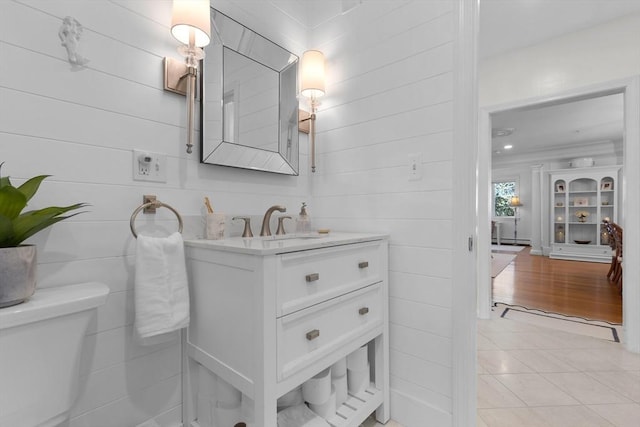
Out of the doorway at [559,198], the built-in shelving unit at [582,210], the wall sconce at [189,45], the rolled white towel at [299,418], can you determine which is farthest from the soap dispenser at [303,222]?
the built-in shelving unit at [582,210]

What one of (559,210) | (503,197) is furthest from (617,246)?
(503,197)

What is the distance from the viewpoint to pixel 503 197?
29.8ft

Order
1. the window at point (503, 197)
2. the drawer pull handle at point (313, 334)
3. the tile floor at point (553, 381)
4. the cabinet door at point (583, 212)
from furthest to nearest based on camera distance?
the window at point (503, 197), the cabinet door at point (583, 212), the tile floor at point (553, 381), the drawer pull handle at point (313, 334)

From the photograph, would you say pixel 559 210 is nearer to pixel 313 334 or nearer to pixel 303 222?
pixel 303 222

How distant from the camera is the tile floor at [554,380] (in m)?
1.47

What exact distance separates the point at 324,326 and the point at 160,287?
0.60 metres

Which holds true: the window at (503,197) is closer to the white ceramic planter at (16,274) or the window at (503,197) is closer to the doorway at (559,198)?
the doorway at (559,198)

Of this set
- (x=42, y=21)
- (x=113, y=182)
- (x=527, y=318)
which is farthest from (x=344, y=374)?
(x=527, y=318)

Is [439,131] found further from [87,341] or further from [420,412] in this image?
[87,341]

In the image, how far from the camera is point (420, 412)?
136 centimetres

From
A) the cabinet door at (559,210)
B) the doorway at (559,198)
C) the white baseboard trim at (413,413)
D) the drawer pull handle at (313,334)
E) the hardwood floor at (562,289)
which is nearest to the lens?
the drawer pull handle at (313,334)

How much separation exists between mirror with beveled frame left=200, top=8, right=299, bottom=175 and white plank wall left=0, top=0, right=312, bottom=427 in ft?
0.46

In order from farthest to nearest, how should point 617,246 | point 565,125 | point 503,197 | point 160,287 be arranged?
point 503,197
point 565,125
point 617,246
point 160,287

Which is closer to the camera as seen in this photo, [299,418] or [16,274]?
[16,274]
